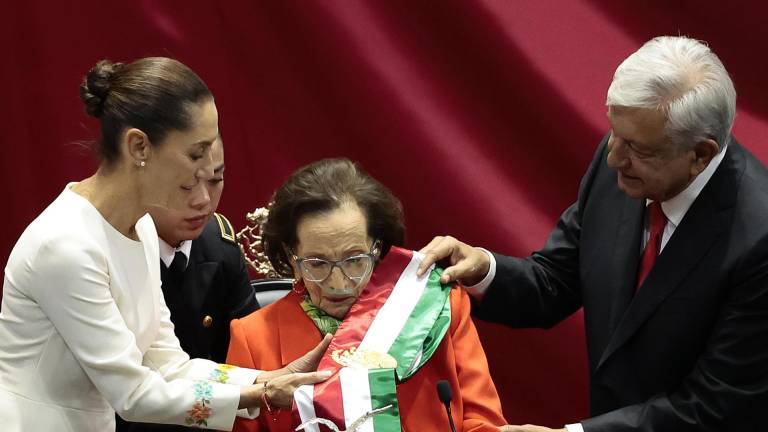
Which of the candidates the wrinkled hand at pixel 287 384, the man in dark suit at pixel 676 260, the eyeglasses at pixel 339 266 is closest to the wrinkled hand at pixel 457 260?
the man in dark suit at pixel 676 260

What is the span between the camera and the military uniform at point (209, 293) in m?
2.68

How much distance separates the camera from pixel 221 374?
2342 mm

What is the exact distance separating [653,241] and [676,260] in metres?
0.09

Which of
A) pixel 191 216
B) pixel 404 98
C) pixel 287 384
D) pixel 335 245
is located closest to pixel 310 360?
pixel 287 384

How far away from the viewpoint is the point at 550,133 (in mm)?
3346

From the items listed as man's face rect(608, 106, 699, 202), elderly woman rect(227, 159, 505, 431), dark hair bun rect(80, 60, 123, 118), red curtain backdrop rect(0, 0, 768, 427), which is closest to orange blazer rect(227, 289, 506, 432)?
elderly woman rect(227, 159, 505, 431)

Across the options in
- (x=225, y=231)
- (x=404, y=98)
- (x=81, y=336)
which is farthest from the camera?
(x=404, y=98)

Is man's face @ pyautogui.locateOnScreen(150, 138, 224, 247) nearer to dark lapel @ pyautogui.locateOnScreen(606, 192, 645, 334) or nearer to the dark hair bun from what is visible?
the dark hair bun

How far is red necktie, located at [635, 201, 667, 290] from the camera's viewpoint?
2434 millimetres

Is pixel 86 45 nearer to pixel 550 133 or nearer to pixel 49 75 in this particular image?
pixel 49 75

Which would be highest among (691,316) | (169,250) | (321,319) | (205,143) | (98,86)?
(98,86)

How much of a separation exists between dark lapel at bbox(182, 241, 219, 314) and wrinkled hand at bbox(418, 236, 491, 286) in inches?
20.6

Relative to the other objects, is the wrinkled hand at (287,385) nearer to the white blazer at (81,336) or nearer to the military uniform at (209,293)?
the white blazer at (81,336)

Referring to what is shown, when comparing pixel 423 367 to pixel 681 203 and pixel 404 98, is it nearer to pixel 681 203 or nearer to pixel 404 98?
pixel 681 203
